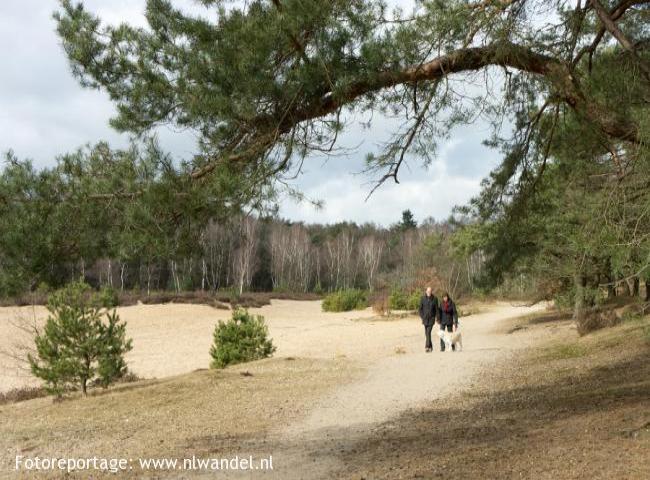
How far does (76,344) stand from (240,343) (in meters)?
3.93

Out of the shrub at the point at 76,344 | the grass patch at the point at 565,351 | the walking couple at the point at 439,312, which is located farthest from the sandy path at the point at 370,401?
the shrub at the point at 76,344

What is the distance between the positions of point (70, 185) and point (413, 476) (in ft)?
11.8

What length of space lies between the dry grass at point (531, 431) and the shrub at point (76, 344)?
225 inches

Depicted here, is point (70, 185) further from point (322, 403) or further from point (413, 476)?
point (322, 403)

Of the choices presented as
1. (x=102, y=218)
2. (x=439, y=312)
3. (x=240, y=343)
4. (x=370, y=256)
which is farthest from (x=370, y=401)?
(x=370, y=256)

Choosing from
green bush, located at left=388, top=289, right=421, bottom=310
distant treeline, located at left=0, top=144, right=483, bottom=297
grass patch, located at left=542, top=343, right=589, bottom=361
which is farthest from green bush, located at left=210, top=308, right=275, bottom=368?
green bush, located at left=388, top=289, right=421, bottom=310

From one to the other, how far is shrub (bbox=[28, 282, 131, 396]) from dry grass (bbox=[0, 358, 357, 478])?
40 centimetres

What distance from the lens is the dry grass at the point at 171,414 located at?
22.2 ft

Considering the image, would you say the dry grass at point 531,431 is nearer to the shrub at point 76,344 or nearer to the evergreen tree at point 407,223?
the shrub at point 76,344

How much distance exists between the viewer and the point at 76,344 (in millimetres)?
10578

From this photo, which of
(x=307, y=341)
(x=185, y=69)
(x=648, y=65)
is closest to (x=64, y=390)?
(x=185, y=69)

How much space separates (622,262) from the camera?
16.3 ft

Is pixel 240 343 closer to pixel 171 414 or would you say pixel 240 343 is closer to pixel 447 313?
pixel 447 313

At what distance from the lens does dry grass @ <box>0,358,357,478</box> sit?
6781 mm
